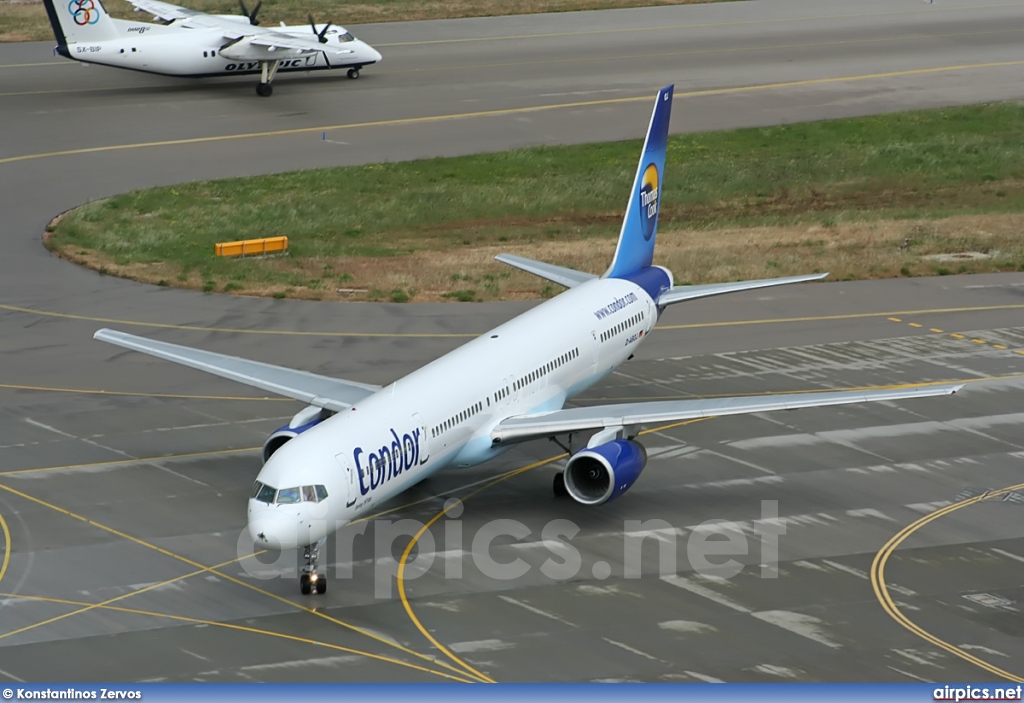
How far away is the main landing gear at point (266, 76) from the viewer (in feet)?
305

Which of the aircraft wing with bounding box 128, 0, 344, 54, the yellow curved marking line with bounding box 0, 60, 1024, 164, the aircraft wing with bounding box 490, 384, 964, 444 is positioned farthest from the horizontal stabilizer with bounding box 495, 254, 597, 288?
the aircraft wing with bounding box 128, 0, 344, 54

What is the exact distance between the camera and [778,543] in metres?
40.0

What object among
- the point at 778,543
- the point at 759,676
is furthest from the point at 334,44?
the point at 759,676

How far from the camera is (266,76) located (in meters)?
93.2

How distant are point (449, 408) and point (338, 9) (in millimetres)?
83082

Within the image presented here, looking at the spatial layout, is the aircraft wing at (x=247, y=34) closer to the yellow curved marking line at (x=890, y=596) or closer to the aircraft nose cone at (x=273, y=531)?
the yellow curved marking line at (x=890, y=596)

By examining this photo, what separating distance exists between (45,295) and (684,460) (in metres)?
29.1

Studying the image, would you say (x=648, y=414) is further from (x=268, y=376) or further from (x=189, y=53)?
(x=189, y=53)

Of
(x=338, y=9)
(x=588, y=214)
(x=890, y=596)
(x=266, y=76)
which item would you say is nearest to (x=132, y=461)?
(x=890, y=596)

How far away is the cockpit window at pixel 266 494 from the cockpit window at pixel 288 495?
0.18m

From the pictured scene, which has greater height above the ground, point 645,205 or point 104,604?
point 645,205

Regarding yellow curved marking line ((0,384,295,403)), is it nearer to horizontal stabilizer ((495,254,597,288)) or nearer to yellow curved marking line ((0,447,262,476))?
yellow curved marking line ((0,447,262,476))

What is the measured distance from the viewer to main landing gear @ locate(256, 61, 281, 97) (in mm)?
92875

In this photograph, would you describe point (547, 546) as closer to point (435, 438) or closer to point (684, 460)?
point (435, 438)
